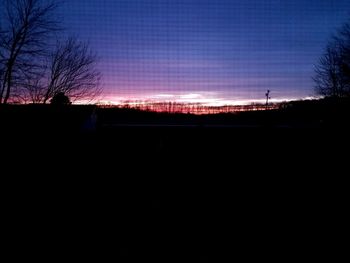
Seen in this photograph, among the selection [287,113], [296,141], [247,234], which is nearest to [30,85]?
[247,234]

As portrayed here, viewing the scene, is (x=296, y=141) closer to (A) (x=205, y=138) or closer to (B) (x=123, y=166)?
(A) (x=205, y=138)

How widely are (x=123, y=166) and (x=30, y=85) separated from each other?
5.10 meters

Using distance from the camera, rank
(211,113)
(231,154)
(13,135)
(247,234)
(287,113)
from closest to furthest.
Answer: (247,234) < (13,135) < (231,154) < (287,113) < (211,113)

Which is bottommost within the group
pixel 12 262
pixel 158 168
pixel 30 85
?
pixel 12 262

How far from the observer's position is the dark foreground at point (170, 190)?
1.89 meters

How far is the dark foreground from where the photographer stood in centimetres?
189

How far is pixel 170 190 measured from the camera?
299 centimetres

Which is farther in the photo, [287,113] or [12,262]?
[287,113]

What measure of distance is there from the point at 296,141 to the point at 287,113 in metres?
4.85

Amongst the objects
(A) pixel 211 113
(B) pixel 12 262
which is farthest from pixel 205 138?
(A) pixel 211 113

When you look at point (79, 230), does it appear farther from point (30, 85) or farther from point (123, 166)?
point (30, 85)

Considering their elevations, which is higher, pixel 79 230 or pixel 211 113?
pixel 211 113

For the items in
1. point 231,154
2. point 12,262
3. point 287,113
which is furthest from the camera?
point 287,113

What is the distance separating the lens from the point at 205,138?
5105 mm
